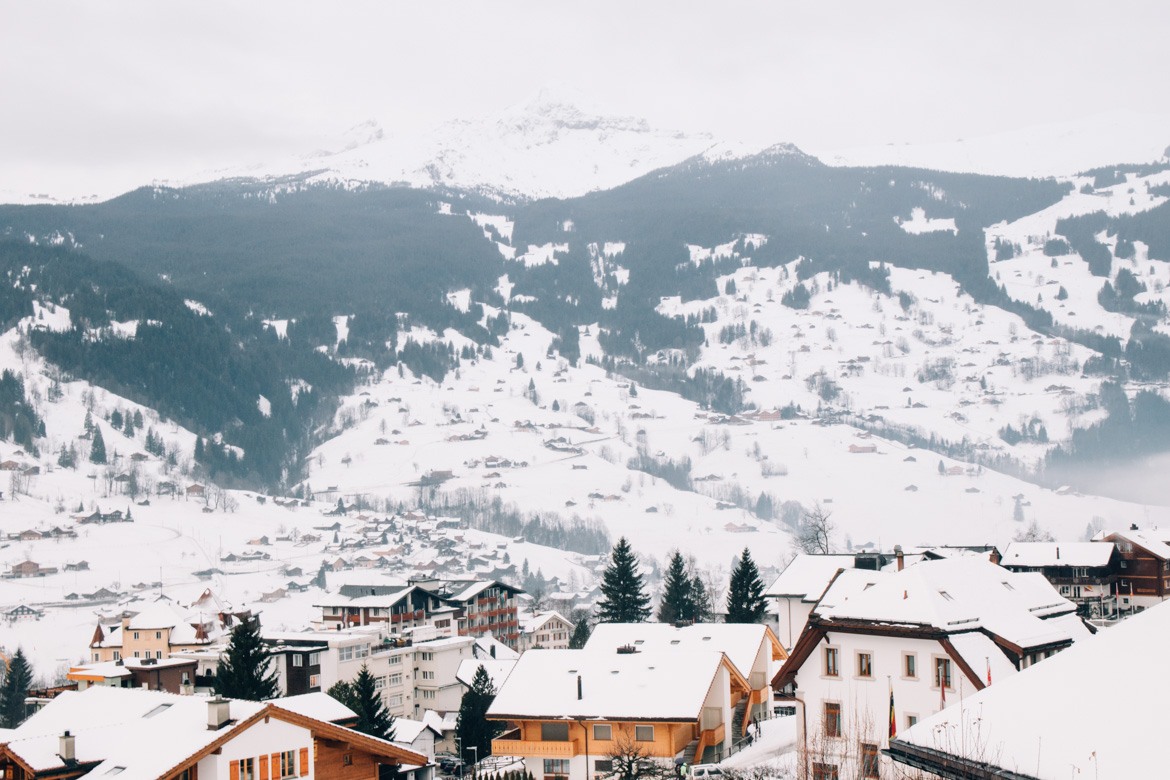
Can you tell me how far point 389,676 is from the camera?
62.7m

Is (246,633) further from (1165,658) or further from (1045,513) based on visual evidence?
(1045,513)

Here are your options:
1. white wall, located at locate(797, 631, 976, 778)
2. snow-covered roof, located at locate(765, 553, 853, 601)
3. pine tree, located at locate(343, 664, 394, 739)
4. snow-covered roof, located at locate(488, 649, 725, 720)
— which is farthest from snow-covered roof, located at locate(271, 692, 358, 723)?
snow-covered roof, located at locate(765, 553, 853, 601)

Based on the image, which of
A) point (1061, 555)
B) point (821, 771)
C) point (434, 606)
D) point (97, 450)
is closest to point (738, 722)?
point (821, 771)

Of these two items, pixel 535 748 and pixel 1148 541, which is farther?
pixel 1148 541

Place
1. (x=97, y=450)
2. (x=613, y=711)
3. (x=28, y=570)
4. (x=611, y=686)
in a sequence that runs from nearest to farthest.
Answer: (x=613, y=711)
(x=611, y=686)
(x=28, y=570)
(x=97, y=450)

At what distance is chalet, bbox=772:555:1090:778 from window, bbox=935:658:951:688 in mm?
18

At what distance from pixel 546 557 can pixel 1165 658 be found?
5106 inches

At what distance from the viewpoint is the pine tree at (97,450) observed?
159 metres

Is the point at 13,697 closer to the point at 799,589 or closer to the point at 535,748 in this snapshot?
the point at 799,589

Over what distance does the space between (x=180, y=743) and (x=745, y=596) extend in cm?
3648

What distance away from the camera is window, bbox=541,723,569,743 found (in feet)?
99.3

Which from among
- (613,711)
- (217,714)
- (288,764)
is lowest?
(613,711)

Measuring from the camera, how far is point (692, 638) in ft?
123

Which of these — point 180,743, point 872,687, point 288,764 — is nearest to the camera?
point 180,743
